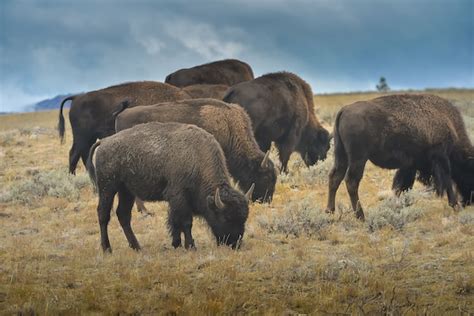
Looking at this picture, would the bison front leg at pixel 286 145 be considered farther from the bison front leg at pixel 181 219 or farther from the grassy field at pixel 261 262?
the bison front leg at pixel 181 219

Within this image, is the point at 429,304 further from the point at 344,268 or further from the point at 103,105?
the point at 103,105

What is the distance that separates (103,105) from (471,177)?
23.6ft

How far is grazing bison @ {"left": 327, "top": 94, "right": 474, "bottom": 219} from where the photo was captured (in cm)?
1098

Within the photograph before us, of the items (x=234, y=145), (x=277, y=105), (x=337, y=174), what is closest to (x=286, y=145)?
(x=277, y=105)

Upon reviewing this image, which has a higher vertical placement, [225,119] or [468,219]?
[225,119]

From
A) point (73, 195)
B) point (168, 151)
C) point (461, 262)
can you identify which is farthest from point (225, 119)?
point (461, 262)

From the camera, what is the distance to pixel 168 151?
9250 millimetres

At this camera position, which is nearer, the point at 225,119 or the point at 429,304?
the point at 429,304

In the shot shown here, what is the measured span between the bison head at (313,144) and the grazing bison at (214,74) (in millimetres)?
2480

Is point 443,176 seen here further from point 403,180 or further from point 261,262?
point 261,262

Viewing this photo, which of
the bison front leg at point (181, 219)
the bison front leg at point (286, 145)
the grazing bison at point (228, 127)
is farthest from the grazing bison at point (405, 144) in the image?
the bison front leg at point (286, 145)

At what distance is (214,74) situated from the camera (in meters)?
18.7

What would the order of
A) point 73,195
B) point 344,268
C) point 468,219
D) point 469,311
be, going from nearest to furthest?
1. point 469,311
2. point 344,268
3. point 468,219
4. point 73,195

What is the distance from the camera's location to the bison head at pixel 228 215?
8914 mm
